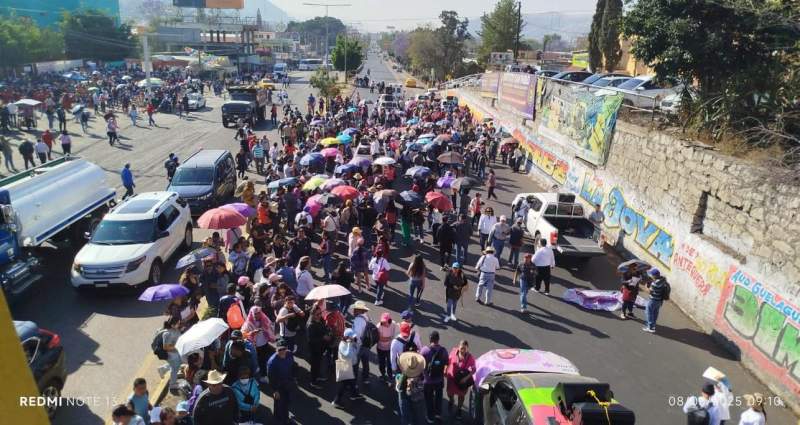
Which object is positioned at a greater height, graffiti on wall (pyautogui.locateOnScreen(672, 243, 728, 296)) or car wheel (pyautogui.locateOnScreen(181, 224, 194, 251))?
graffiti on wall (pyautogui.locateOnScreen(672, 243, 728, 296))

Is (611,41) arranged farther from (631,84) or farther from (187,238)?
(187,238)

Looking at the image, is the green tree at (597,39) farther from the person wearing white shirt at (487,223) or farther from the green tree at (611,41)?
the person wearing white shirt at (487,223)

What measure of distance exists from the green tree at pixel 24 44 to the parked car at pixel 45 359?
58.8 meters

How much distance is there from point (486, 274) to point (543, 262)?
5.27ft

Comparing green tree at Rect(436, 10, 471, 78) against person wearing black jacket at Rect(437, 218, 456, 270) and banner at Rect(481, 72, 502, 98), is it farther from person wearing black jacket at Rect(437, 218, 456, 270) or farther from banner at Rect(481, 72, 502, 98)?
person wearing black jacket at Rect(437, 218, 456, 270)

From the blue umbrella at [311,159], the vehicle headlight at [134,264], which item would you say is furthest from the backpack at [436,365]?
the blue umbrella at [311,159]

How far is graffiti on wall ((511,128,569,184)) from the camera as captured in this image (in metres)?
22.2

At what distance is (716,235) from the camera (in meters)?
12.2

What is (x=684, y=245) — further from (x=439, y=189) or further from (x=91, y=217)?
(x=91, y=217)

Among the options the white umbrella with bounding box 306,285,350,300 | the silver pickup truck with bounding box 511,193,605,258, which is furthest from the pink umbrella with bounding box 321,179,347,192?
the white umbrella with bounding box 306,285,350,300

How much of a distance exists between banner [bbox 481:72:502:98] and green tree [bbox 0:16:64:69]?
48041mm

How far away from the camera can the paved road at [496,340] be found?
872cm

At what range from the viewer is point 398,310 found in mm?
11875

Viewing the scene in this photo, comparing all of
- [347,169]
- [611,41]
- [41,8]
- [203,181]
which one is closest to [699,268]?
[347,169]
